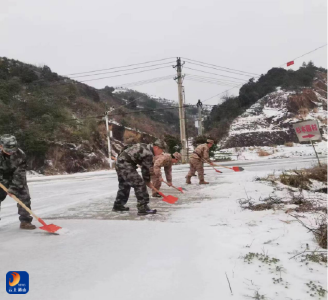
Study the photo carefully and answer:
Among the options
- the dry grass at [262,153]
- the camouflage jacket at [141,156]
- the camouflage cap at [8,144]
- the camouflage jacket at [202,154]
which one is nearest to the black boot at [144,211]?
the camouflage jacket at [141,156]

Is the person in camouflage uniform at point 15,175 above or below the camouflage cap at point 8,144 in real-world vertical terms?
below

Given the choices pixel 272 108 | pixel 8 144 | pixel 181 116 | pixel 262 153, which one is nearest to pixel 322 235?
pixel 8 144

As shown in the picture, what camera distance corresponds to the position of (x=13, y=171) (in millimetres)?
4496

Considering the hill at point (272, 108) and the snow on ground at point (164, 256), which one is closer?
the snow on ground at point (164, 256)

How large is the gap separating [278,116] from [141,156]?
3303 cm

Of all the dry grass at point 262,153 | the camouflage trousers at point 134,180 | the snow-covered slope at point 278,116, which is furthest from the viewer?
the snow-covered slope at point 278,116

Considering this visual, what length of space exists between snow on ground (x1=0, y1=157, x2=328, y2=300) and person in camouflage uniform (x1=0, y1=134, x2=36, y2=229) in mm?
244

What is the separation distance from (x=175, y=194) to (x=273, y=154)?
20.9m

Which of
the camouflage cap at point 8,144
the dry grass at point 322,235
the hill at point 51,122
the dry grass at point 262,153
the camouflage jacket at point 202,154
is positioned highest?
the hill at point 51,122

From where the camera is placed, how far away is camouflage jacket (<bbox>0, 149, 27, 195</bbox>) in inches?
173

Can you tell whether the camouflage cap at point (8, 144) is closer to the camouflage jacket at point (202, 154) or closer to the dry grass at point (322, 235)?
the dry grass at point (322, 235)

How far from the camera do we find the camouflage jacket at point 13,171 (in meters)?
4.38

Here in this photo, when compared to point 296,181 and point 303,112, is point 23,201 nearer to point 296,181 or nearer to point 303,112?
point 296,181

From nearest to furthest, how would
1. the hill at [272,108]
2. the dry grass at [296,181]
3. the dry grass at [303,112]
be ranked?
the dry grass at [296,181], the hill at [272,108], the dry grass at [303,112]
